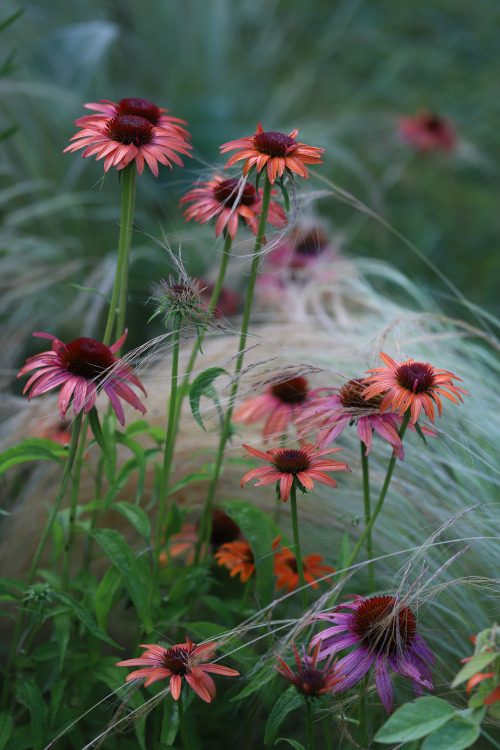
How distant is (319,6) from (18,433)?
367cm

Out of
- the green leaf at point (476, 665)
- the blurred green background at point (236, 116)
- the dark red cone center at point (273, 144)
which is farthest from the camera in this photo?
the blurred green background at point (236, 116)

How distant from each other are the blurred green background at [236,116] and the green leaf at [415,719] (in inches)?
25.2

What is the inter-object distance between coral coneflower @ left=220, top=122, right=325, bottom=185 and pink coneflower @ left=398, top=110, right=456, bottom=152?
6.58ft

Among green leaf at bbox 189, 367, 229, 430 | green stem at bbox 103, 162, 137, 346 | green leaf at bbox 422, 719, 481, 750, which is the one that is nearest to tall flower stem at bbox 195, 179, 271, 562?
green leaf at bbox 189, 367, 229, 430

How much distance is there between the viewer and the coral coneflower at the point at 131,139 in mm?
737

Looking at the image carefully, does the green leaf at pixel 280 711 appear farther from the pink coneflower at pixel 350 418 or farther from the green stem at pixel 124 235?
the green stem at pixel 124 235

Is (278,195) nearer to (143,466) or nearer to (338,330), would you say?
(143,466)

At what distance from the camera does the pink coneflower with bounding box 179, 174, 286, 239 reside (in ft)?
2.64

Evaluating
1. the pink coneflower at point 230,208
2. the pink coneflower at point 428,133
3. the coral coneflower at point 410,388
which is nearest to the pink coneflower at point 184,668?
the coral coneflower at point 410,388

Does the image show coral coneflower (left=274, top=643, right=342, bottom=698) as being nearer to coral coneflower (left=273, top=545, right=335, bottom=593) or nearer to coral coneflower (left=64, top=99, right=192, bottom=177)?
coral coneflower (left=273, top=545, right=335, bottom=593)

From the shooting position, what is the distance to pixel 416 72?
3682 millimetres

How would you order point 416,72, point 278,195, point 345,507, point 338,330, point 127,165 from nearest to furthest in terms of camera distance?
point 127,165 → point 278,195 → point 345,507 → point 338,330 → point 416,72

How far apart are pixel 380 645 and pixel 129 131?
0.56 metres

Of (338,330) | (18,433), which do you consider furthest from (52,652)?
(338,330)
